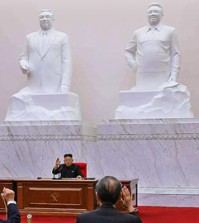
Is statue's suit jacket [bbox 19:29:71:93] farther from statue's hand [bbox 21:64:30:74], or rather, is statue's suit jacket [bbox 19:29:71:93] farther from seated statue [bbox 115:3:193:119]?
seated statue [bbox 115:3:193:119]

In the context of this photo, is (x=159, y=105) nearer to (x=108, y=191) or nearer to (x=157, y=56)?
(x=157, y=56)

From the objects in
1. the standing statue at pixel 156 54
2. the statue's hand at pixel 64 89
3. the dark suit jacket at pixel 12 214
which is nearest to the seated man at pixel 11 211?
the dark suit jacket at pixel 12 214

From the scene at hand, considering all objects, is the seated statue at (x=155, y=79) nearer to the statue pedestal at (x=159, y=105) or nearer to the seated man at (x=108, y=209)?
the statue pedestal at (x=159, y=105)

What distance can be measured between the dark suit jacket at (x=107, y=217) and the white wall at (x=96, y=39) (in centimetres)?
863

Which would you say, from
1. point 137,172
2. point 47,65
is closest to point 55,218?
point 137,172

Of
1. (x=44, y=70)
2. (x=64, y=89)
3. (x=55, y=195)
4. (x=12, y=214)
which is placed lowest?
(x=55, y=195)

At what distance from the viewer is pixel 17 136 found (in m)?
9.77

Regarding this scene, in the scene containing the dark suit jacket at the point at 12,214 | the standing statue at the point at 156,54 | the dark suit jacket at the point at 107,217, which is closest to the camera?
the dark suit jacket at the point at 107,217

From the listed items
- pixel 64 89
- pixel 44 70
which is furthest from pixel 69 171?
pixel 44 70

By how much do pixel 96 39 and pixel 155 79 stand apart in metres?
2.62

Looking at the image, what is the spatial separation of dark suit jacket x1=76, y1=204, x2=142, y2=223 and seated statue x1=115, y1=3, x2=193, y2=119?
639 cm

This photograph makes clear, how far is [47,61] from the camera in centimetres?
1041

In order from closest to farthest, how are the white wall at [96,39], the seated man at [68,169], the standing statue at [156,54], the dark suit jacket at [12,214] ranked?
the dark suit jacket at [12,214]
the seated man at [68,169]
the standing statue at [156,54]
the white wall at [96,39]

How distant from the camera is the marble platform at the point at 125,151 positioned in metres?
8.98
